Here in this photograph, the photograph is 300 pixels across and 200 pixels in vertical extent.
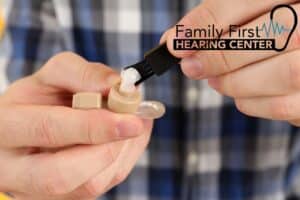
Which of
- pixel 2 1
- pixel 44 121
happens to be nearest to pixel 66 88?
pixel 44 121

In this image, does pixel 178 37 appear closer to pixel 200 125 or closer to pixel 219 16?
pixel 219 16

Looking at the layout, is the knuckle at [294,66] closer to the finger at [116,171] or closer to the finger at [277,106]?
the finger at [277,106]

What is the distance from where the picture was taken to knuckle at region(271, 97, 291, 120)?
1.58ft

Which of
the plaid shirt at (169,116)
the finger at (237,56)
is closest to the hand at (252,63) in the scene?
the finger at (237,56)

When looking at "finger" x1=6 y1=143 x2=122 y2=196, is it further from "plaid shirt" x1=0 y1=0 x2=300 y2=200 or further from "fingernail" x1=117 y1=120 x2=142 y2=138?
"plaid shirt" x1=0 y1=0 x2=300 y2=200

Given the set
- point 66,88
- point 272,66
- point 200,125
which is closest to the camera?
point 272,66

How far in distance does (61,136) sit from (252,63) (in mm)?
214

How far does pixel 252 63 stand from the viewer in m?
0.47

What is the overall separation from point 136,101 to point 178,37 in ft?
0.26

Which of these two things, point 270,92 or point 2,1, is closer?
point 270,92

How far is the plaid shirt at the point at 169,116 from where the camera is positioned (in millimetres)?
749

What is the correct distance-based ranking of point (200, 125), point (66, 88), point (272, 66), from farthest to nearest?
1. point (200, 125)
2. point (66, 88)
3. point (272, 66)

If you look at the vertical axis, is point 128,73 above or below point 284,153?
above

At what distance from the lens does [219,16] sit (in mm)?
460
